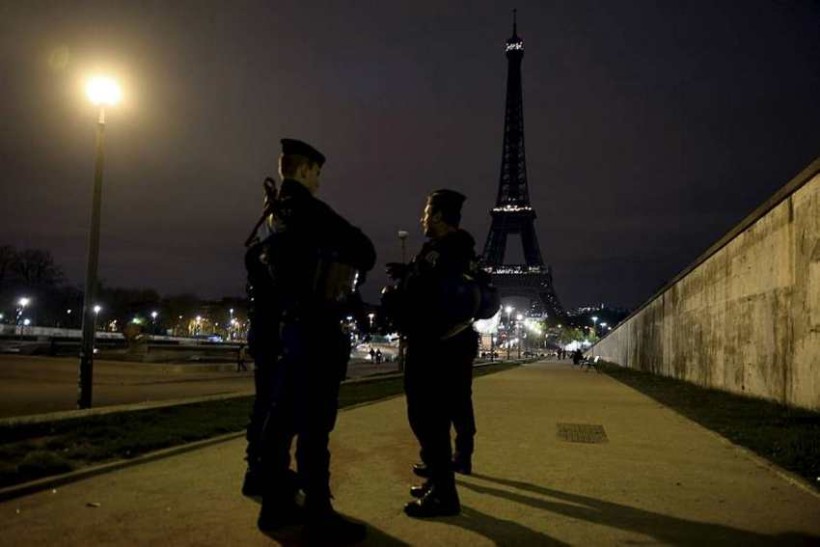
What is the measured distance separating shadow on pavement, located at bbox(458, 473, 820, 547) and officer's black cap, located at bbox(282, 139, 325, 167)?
2574 mm

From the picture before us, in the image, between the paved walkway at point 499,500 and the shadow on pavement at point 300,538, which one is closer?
the shadow on pavement at point 300,538

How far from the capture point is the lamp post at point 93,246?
10594 mm

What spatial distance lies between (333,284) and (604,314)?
563ft

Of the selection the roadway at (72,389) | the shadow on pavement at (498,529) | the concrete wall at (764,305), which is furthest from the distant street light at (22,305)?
the shadow on pavement at (498,529)

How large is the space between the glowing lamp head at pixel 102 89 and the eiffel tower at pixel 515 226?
9201cm

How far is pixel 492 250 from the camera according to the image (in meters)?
104

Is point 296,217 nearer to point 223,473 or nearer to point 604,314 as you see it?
point 223,473

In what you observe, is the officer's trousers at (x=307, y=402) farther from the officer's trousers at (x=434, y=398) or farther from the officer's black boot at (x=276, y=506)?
the officer's trousers at (x=434, y=398)

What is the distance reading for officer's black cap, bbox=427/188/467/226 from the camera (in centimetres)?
455

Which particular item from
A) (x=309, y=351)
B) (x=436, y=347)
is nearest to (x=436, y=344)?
(x=436, y=347)

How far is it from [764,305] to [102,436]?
10585 millimetres

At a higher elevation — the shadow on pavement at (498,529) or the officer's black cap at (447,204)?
the officer's black cap at (447,204)

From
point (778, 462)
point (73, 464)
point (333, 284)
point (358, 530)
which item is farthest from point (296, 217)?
point (778, 462)

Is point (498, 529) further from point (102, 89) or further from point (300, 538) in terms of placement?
point (102, 89)
